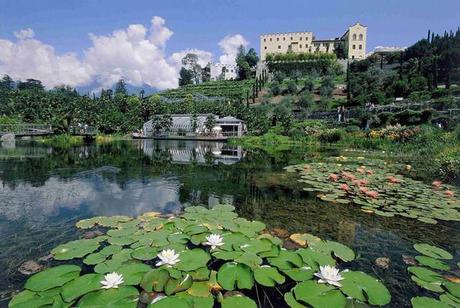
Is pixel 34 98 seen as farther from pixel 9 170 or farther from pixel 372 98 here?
pixel 372 98

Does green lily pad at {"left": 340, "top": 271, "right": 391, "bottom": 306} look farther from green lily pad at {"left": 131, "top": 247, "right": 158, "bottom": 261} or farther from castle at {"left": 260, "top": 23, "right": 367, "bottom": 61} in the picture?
castle at {"left": 260, "top": 23, "right": 367, "bottom": 61}

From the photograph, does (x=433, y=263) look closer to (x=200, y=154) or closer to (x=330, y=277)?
(x=330, y=277)

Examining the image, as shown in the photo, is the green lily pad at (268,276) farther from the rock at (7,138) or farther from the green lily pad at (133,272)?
the rock at (7,138)

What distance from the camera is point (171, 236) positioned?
11.9 feet

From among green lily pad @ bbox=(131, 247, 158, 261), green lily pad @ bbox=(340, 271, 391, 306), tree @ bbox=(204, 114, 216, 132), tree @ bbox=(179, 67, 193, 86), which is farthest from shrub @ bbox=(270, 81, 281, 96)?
green lily pad @ bbox=(340, 271, 391, 306)

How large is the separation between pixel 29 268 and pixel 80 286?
3.57 ft

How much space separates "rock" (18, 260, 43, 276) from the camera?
3049 mm

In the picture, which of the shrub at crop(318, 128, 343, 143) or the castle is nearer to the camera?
the shrub at crop(318, 128, 343, 143)

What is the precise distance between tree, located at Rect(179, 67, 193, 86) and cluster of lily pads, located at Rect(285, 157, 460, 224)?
74.4 meters

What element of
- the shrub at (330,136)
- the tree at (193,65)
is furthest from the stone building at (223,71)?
the shrub at (330,136)

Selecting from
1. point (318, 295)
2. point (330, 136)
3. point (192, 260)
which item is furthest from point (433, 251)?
point (330, 136)

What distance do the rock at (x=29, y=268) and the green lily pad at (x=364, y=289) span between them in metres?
3.07

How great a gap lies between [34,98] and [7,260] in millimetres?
48646

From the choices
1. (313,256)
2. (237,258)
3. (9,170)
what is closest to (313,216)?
(313,256)
